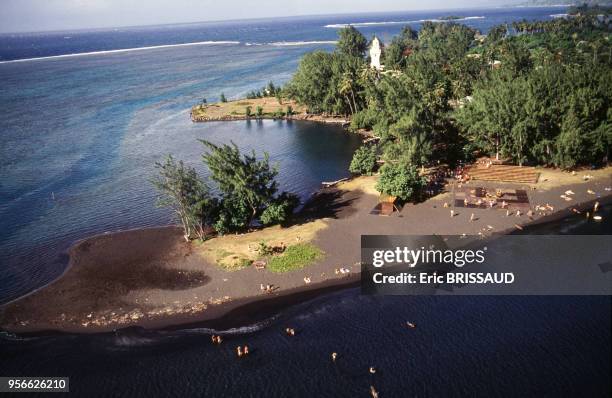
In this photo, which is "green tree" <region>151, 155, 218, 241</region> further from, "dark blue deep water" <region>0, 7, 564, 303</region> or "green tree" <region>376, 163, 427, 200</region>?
"green tree" <region>376, 163, 427, 200</region>

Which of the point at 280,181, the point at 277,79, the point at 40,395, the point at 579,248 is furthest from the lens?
the point at 277,79

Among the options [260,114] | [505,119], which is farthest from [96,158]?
[505,119]

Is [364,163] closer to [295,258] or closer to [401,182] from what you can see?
[401,182]

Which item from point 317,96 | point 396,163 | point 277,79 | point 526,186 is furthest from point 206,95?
point 526,186

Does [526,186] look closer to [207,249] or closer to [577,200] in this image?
[577,200]

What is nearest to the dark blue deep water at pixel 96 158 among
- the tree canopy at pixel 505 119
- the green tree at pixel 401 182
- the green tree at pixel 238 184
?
the green tree at pixel 238 184

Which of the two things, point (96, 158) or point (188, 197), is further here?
point (96, 158)
